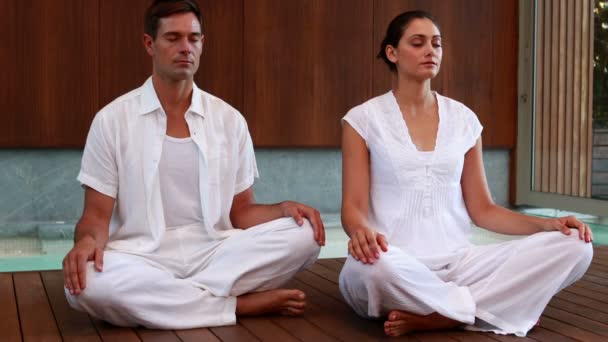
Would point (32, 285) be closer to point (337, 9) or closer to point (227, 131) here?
point (227, 131)

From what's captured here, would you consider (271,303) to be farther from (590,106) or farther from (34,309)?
(590,106)

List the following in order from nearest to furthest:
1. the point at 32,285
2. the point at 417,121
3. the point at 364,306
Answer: the point at 364,306 → the point at 417,121 → the point at 32,285

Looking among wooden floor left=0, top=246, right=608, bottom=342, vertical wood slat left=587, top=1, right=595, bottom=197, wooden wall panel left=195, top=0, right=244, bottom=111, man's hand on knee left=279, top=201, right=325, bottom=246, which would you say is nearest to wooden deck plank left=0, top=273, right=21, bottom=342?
wooden floor left=0, top=246, right=608, bottom=342

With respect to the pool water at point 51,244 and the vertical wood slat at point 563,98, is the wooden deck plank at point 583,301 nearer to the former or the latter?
the pool water at point 51,244

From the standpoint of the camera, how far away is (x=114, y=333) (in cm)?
275

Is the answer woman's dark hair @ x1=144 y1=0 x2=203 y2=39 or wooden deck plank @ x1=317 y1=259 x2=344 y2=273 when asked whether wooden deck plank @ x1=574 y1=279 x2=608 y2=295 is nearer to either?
wooden deck plank @ x1=317 y1=259 x2=344 y2=273

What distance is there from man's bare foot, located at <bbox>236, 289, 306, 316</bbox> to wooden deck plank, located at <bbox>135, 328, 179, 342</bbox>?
0.92ft

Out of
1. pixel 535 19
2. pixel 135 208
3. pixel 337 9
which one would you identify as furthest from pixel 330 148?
pixel 135 208

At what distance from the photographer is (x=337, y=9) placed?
6531 mm

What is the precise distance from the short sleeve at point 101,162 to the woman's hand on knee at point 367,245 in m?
0.85

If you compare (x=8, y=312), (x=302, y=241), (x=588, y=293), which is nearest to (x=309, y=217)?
(x=302, y=241)

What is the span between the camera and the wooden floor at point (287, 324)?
2.71 metres

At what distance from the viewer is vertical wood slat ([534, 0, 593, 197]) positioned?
21.1 feet

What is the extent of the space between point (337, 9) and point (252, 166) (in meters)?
3.53
